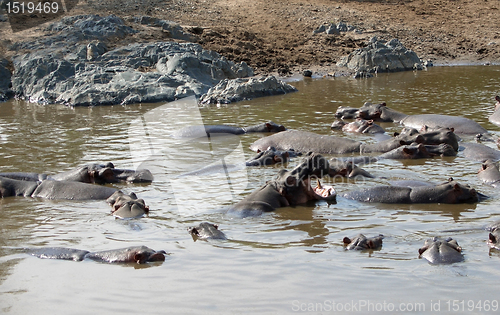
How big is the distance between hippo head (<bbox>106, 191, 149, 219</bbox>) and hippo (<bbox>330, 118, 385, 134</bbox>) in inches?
213

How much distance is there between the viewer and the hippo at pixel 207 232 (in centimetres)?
536

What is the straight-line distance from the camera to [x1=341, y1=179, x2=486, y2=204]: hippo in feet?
20.5

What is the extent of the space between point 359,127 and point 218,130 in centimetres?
269

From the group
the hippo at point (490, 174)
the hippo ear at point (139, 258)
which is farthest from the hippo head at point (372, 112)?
the hippo ear at point (139, 258)

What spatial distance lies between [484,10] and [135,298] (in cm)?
2420

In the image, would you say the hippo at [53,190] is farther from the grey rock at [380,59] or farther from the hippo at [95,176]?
the grey rock at [380,59]

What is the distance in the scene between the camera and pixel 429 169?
7.90m

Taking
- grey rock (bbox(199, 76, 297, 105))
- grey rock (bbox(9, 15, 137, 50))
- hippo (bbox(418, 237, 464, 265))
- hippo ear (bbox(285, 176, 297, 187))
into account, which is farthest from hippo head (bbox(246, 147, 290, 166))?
grey rock (bbox(9, 15, 137, 50))

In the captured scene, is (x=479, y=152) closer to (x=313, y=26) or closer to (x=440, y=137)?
(x=440, y=137)

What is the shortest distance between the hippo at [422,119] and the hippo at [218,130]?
2.20 meters

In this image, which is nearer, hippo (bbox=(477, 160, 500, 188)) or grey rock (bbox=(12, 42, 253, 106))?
hippo (bbox=(477, 160, 500, 188))

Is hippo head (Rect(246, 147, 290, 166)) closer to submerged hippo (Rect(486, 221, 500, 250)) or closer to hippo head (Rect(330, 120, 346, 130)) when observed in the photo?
hippo head (Rect(330, 120, 346, 130))

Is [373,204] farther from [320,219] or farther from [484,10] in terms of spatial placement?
[484,10]

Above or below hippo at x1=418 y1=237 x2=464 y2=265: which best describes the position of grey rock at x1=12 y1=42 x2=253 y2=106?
above
